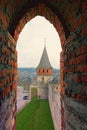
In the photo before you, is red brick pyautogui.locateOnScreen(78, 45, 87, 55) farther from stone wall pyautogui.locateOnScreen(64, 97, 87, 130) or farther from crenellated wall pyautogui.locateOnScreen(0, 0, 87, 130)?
stone wall pyautogui.locateOnScreen(64, 97, 87, 130)

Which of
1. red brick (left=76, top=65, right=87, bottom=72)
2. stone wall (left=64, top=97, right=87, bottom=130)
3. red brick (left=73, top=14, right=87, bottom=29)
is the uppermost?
red brick (left=73, top=14, right=87, bottom=29)

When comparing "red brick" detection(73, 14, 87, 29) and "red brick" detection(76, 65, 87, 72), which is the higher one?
"red brick" detection(73, 14, 87, 29)

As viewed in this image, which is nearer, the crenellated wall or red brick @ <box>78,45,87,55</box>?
red brick @ <box>78,45,87,55</box>

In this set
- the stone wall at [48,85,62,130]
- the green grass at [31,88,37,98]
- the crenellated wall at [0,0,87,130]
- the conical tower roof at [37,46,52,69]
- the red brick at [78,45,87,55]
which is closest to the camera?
the red brick at [78,45,87,55]

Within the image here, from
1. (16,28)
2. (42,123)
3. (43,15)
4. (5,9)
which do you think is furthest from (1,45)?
(42,123)

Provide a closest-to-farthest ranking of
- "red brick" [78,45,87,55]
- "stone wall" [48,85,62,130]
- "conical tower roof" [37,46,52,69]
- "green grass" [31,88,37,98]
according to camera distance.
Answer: "red brick" [78,45,87,55] → "stone wall" [48,85,62,130] → "conical tower roof" [37,46,52,69] → "green grass" [31,88,37,98]

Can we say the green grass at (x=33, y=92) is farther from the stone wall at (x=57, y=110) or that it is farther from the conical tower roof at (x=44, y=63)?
the stone wall at (x=57, y=110)

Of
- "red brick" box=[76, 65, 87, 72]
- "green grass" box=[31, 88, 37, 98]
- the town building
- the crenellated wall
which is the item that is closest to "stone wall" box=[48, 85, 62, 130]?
the crenellated wall

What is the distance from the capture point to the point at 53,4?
11.9ft

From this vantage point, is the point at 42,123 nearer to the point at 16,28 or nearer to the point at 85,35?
→ the point at 16,28

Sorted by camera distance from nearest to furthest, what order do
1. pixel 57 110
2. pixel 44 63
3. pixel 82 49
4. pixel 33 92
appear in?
1. pixel 82 49
2. pixel 57 110
3. pixel 44 63
4. pixel 33 92

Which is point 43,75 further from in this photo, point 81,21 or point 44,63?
point 81,21

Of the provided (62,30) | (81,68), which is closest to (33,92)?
(62,30)

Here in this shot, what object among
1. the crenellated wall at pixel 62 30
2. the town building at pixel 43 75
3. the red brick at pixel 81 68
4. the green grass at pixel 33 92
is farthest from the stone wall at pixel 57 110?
the green grass at pixel 33 92
